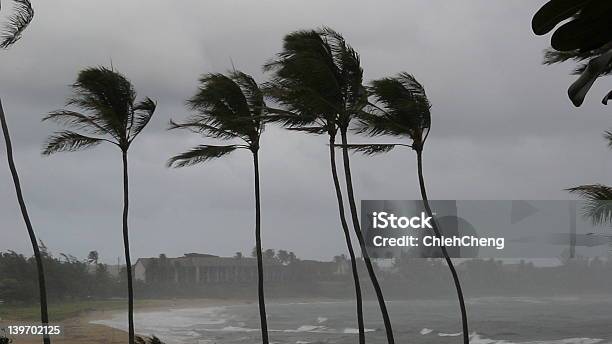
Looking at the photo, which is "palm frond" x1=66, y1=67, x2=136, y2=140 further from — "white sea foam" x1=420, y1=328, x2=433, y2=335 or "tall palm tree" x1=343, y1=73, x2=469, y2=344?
"white sea foam" x1=420, y1=328, x2=433, y2=335

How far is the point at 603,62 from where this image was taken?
90 centimetres

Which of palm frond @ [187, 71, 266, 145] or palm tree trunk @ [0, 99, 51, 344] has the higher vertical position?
palm frond @ [187, 71, 266, 145]

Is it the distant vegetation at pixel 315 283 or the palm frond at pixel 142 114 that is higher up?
the palm frond at pixel 142 114

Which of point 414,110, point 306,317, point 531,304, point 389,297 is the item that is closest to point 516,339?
point 531,304

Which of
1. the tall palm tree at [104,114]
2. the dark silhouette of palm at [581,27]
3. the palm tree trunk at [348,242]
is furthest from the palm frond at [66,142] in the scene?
the dark silhouette of palm at [581,27]

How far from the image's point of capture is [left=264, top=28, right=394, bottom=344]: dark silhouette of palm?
41.1 feet

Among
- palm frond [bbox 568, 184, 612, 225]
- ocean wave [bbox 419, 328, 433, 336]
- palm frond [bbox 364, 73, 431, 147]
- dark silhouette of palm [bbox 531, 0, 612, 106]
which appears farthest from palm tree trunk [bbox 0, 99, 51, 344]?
dark silhouette of palm [bbox 531, 0, 612, 106]

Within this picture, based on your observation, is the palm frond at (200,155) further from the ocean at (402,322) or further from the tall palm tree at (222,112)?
the ocean at (402,322)

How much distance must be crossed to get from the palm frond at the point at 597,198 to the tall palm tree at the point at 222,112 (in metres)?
5.23

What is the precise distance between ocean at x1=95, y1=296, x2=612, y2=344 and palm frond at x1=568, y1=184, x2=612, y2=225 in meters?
4.70

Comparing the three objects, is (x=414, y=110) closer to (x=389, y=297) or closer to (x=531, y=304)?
(x=389, y=297)

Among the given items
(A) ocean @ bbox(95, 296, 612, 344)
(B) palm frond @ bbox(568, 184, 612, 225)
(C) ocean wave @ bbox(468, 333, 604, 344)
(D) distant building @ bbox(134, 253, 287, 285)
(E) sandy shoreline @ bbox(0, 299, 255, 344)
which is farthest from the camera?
(D) distant building @ bbox(134, 253, 287, 285)

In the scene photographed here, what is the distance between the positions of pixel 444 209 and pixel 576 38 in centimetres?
1269

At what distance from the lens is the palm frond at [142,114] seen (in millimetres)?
13688
